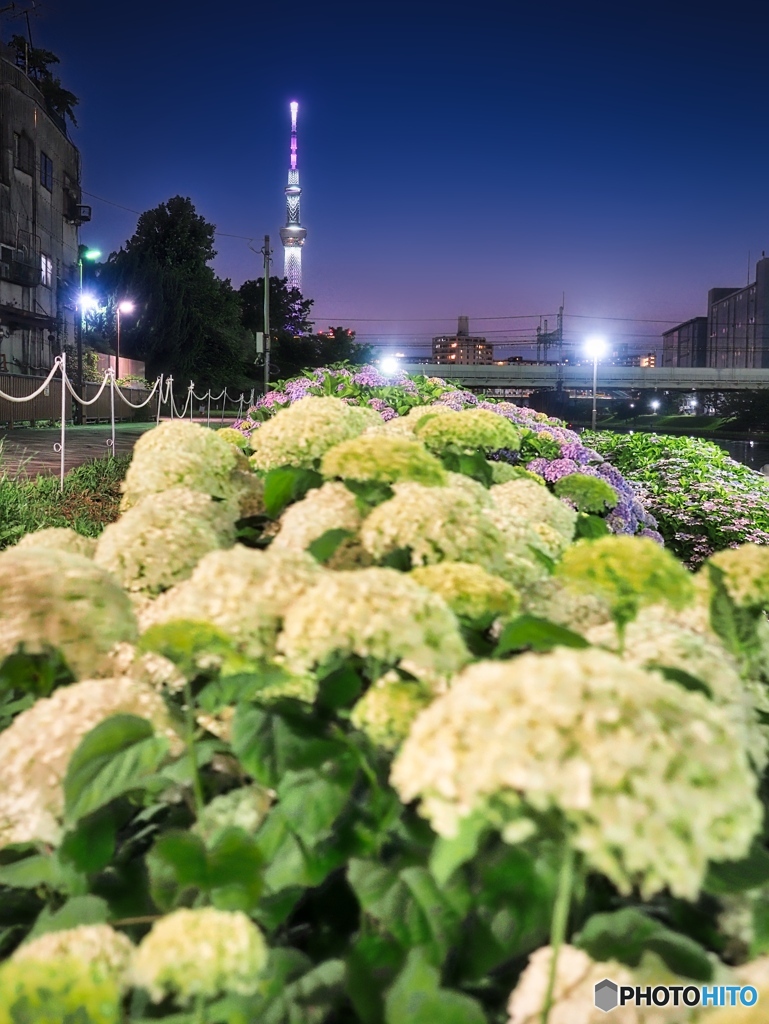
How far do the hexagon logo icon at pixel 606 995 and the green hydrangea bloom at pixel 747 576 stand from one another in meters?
0.78

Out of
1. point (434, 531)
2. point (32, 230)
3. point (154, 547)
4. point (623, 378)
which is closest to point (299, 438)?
point (154, 547)

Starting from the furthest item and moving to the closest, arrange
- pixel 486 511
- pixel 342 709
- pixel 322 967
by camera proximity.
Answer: pixel 486 511 → pixel 342 709 → pixel 322 967

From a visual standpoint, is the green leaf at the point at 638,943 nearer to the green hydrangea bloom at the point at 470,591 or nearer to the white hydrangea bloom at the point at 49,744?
the green hydrangea bloom at the point at 470,591

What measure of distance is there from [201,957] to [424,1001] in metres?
0.33

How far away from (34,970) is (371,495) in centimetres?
131

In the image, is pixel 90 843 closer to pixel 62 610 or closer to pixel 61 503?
pixel 62 610

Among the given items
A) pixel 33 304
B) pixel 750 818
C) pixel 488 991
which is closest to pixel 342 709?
pixel 488 991

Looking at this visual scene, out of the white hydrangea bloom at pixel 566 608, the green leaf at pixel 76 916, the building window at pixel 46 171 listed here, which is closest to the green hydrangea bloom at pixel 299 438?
the white hydrangea bloom at pixel 566 608

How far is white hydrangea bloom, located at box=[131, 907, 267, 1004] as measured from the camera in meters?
1.21

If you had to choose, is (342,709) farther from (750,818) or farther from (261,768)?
(750,818)

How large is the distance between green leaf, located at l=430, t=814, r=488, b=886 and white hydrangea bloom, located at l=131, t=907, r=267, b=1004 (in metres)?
0.34

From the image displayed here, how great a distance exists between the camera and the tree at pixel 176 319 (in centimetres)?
5497

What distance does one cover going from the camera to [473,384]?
303 feet

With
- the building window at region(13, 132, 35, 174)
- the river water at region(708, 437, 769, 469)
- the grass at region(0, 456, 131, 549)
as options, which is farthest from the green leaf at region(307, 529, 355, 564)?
the building window at region(13, 132, 35, 174)
